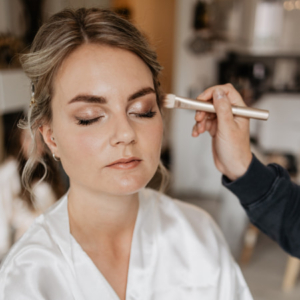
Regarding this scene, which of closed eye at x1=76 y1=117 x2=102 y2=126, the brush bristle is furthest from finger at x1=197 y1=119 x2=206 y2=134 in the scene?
closed eye at x1=76 y1=117 x2=102 y2=126

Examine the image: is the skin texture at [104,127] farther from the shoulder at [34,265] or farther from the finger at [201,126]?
the finger at [201,126]

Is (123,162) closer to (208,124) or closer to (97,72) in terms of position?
(97,72)

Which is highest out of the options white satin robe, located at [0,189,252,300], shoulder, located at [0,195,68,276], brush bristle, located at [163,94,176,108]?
brush bristle, located at [163,94,176,108]

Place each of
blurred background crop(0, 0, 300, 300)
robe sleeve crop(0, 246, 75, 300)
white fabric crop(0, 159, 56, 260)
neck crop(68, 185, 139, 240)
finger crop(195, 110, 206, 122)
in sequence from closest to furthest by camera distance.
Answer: robe sleeve crop(0, 246, 75, 300) < neck crop(68, 185, 139, 240) < finger crop(195, 110, 206, 122) < white fabric crop(0, 159, 56, 260) < blurred background crop(0, 0, 300, 300)

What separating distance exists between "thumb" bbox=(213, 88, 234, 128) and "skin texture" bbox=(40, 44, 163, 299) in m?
0.17

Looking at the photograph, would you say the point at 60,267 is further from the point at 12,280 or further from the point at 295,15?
the point at 295,15

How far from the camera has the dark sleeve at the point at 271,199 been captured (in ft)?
2.78

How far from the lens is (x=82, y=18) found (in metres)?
0.74

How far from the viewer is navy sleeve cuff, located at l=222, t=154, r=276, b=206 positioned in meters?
0.85

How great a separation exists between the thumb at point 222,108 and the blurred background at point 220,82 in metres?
1.52

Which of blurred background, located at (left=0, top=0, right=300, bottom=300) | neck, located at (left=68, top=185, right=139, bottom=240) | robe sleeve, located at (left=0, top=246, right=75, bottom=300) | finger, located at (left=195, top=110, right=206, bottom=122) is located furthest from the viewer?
blurred background, located at (left=0, top=0, right=300, bottom=300)

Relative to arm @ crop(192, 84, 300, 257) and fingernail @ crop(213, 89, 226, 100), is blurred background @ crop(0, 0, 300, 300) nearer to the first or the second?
arm @ crop(192, 84, 300, 257)

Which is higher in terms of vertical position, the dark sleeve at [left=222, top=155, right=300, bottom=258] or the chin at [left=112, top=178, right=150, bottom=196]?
the chin at [left=112, top=178, right=150, bottom=196]

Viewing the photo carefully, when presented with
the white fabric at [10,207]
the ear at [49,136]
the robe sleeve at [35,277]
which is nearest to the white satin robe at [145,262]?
the robe sleeve at [35,277]
